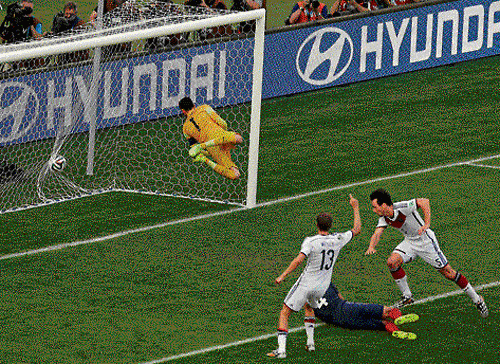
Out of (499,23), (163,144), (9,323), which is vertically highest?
(499,23)

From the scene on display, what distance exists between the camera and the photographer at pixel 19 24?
22859 millimetres

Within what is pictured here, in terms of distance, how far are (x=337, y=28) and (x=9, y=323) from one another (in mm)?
12148

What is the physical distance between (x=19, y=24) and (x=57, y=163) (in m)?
5.66

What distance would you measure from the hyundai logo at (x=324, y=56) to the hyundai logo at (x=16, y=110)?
716cm

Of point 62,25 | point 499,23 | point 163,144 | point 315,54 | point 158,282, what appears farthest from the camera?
point 499,23

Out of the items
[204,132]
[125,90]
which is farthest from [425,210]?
[125,90]

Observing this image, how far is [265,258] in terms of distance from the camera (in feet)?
53.7

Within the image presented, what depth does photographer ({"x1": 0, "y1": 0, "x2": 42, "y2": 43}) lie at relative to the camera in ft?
75.0

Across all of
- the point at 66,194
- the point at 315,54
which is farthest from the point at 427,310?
the point at 315,54

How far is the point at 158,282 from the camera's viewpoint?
1559 cm

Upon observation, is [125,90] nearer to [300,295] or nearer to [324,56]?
[324,56]

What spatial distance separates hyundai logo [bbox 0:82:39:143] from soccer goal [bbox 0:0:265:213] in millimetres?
15

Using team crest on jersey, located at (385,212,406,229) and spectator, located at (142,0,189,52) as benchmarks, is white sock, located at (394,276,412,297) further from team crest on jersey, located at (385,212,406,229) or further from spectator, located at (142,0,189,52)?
spectator, located at (142,0,189,52)

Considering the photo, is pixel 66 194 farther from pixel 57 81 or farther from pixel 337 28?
pixel 337 28
